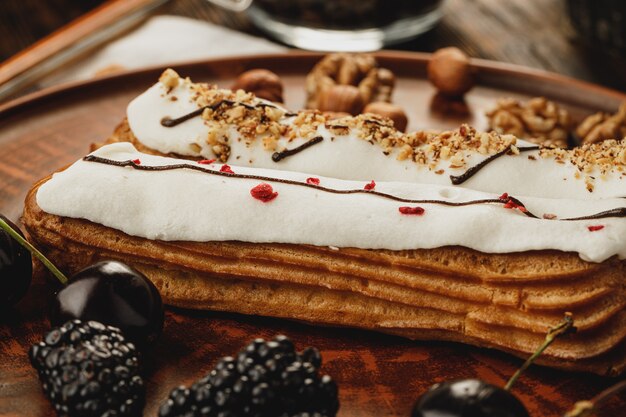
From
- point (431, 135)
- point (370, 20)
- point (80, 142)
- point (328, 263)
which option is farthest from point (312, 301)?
point (370, 20)

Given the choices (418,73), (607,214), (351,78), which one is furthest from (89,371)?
(418,73)

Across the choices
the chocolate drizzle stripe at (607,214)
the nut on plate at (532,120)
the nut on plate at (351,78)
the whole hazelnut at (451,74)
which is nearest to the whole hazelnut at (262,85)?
the nut on plate at (351,78)

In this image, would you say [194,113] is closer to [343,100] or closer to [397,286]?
[343,100]

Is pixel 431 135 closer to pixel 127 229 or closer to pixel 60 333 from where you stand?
pixel 127 229

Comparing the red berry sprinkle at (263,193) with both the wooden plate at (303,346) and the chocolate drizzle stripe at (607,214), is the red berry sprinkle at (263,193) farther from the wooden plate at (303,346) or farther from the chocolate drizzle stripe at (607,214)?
the chocolate drizzle stripe at (607,214)

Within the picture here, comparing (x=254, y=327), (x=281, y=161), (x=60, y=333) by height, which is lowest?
(x=254, y=327)

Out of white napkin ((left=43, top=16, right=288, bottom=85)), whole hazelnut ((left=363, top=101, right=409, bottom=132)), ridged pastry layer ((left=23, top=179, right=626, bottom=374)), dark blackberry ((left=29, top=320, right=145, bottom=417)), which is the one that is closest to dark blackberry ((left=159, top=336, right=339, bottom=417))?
dark blackberry ((left=29, top=320, right=145, bottom=417))

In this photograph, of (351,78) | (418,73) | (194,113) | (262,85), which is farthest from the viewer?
(418,73)
